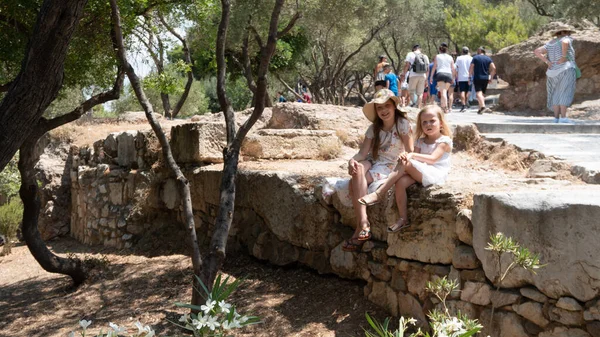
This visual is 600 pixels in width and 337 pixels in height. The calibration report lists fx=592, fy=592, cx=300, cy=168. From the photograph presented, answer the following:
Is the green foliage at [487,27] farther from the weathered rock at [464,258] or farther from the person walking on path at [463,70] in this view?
the weathered rock at [464,258]

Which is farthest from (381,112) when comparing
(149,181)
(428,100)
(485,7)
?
(485,7)

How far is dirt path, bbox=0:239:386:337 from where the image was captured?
530cm

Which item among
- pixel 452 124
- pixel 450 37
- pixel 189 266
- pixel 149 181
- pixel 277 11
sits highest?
pixel 450 37

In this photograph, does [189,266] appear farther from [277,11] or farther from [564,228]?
[564,228]

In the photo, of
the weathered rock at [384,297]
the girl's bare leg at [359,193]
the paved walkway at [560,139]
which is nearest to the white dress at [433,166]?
the girl's bare leg at [359,193]

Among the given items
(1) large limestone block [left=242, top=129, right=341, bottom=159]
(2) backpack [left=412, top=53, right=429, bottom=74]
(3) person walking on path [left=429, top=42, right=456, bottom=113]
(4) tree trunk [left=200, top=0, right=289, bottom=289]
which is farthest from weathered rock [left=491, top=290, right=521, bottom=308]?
(2) backpack [left=412, top=53, right=429, bottom=74]

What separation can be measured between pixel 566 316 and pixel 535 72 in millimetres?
11003

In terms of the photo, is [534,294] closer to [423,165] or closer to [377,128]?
[423,165]

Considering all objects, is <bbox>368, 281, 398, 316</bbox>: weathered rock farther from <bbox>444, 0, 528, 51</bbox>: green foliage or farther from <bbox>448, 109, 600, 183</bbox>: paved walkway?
<bbox>444, 0, 528, 51</bbox>: green foliage

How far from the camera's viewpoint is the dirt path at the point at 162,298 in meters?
5.30

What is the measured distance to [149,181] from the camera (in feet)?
30.1

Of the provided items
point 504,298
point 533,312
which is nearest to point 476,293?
point 504,298

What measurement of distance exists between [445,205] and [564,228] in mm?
1032

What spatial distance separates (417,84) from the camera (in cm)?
1232
